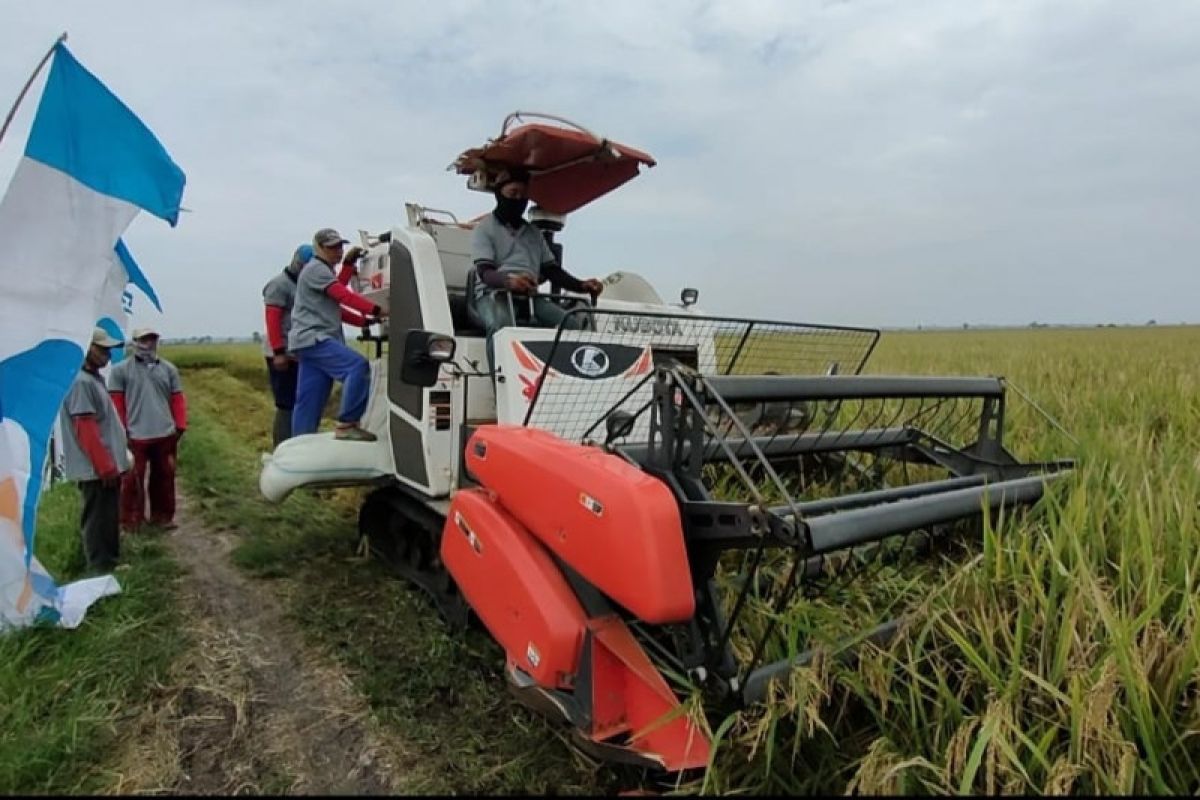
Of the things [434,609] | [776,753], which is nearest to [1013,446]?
[776,753]

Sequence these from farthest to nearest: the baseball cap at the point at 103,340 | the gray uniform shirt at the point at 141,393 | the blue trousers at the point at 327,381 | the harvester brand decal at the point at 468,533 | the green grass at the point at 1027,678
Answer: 1. the gray uniform shirt at the point at 141,393
2. the baseball cap at the point at 103,340
3. the blue trousers at the point at 327,381
4. the harvester brand decal at the point at 468,533
5. the green grass at the point at 1027,678

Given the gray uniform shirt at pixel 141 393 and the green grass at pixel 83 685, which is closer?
the green grass at pixel 83 685

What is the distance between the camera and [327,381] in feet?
15.6

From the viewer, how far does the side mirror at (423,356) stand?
10.6 feet

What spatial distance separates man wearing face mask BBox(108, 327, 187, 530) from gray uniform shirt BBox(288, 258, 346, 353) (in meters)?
1.52

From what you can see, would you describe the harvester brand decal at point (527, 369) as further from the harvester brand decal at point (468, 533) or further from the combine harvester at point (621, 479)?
the harvester brand decal at point (468, 533)

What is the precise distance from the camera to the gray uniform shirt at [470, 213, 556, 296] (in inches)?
161

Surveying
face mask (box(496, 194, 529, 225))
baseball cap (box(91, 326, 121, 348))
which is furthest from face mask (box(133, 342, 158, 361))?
face mask (box(496, 194, 529, 225))

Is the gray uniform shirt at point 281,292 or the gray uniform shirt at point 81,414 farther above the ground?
the gray uniform shirt at point 281,292

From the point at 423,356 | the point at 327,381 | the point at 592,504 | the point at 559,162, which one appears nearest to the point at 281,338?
the point at 327,381

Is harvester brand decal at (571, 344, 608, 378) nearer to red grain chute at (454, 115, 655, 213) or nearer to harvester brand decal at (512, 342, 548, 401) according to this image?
harvester brand decal at (512, 342, 548, 401)

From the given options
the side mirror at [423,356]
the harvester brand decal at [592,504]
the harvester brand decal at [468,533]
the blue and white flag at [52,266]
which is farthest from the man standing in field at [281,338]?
the harvester brand decal at [592,504]

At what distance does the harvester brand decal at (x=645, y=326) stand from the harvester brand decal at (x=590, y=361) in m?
0.23

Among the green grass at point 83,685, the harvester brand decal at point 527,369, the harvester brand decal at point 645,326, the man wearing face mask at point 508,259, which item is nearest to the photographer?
the green grass at point 83,685
